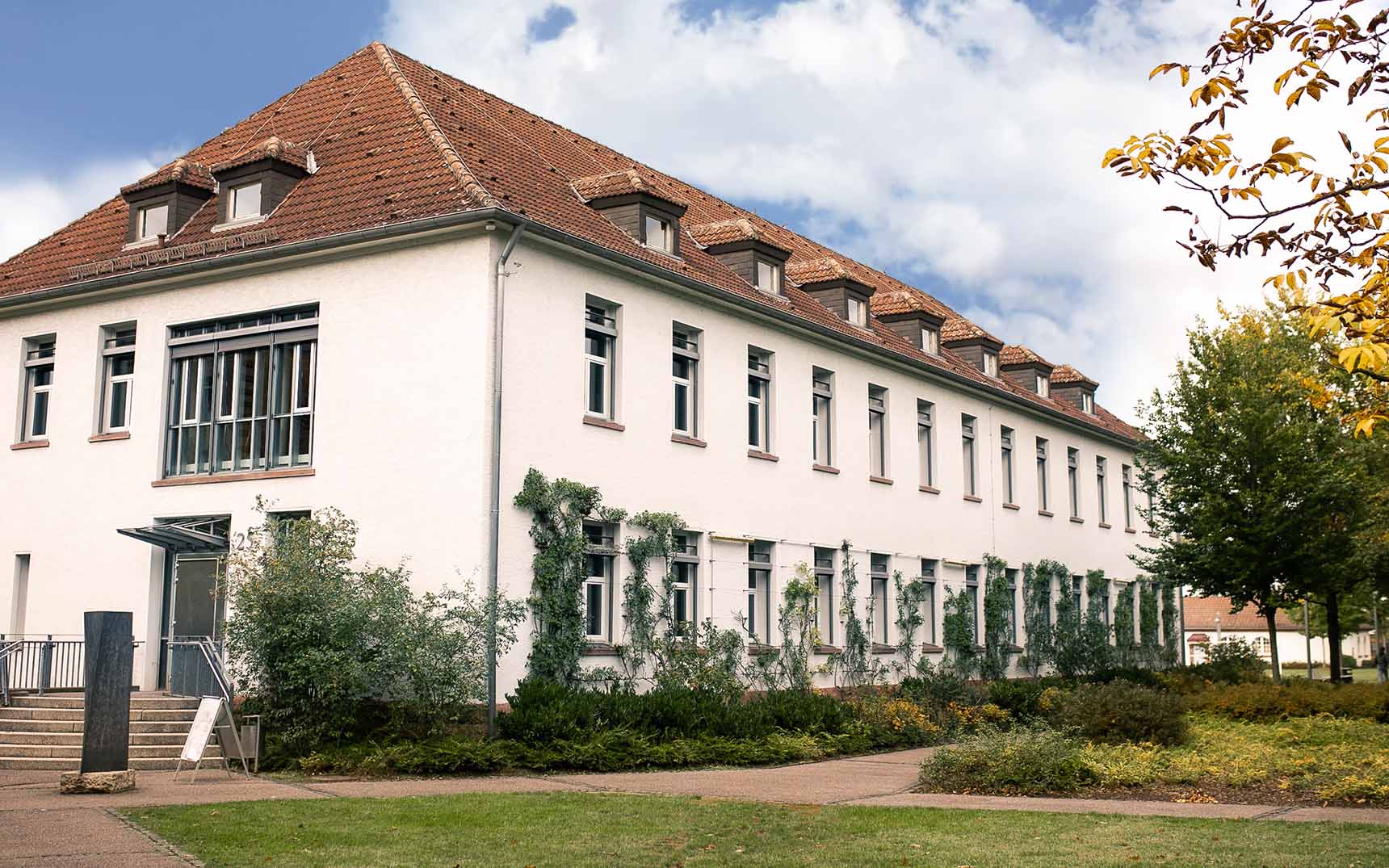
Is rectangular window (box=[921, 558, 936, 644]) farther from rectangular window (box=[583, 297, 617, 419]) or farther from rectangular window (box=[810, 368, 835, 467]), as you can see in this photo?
rectangular window (box=[583, 297, 617, 419])

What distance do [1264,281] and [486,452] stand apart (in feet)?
41.4

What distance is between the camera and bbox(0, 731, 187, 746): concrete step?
18438 millimetres

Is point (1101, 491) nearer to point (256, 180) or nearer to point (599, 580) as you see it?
point (599, 580)

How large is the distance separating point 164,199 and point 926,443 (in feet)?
54.5

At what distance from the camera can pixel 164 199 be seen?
23.6m

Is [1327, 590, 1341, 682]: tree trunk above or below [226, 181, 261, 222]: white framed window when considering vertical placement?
below

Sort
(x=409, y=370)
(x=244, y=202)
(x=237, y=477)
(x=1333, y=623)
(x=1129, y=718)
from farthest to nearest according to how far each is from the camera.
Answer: (x=1333, y=623), (x=244, y=202), (x=237, y=477), (x=409, y=370), (x=1129, y=718)

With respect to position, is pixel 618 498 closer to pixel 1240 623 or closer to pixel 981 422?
pixel 981 422

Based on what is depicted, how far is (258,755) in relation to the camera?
17359 mm

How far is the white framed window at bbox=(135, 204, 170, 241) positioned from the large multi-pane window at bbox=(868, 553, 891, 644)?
1440 cm

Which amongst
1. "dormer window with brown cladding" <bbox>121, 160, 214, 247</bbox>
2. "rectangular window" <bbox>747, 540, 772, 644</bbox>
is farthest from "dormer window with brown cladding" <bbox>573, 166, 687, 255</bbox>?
"dormer window with brown cladding" <bbox>121, 160, 214, 247</bbox>

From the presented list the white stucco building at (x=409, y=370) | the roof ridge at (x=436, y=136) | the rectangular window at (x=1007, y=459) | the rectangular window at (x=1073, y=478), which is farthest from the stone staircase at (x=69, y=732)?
the rectangular window at (x=1073, y=478)

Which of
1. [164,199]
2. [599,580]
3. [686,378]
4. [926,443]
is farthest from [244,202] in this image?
[926,443]

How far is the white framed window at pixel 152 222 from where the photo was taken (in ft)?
77.3
